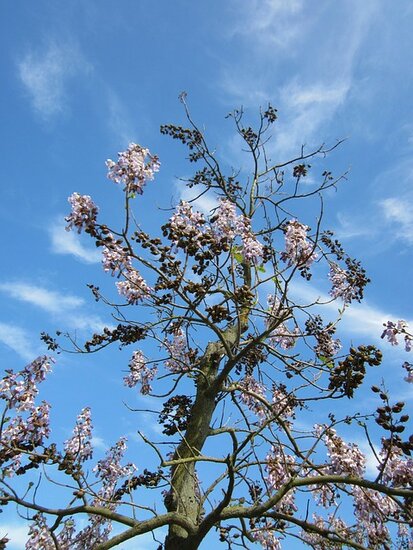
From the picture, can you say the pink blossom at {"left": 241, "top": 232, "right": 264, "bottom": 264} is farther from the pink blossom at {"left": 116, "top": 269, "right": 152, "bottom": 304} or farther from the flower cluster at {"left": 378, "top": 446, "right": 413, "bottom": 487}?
the flower cluster at {"left": 378, "top": 446, "right": 413, "bottom": 487}

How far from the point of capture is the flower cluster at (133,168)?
19.4 feet

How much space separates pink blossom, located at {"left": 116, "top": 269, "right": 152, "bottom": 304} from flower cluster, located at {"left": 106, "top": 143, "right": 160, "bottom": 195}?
1460 mm

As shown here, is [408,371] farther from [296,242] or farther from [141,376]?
[141,376]

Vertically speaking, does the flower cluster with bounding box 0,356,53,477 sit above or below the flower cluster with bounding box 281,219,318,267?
below

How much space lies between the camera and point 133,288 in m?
6.93

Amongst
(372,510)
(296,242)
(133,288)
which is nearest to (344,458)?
(372,510)

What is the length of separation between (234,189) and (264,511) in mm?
7238

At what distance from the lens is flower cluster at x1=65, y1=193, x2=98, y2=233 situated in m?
6.00

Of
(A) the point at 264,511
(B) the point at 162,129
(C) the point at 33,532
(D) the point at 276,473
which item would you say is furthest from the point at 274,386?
(B) the point at 162,129

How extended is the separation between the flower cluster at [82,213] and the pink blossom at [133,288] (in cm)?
107

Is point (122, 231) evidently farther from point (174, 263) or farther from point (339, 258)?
point (339, 258)

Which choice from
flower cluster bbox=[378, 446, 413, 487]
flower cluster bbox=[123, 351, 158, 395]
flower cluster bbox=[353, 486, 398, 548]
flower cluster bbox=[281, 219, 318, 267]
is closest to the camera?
flower cluster bbox=[378, 446, 413, 487]

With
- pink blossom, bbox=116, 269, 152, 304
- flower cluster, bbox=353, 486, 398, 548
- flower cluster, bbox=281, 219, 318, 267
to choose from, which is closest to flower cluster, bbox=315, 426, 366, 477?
flower cluster, bbox=353, 486, 398, 548

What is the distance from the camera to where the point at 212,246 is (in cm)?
574
